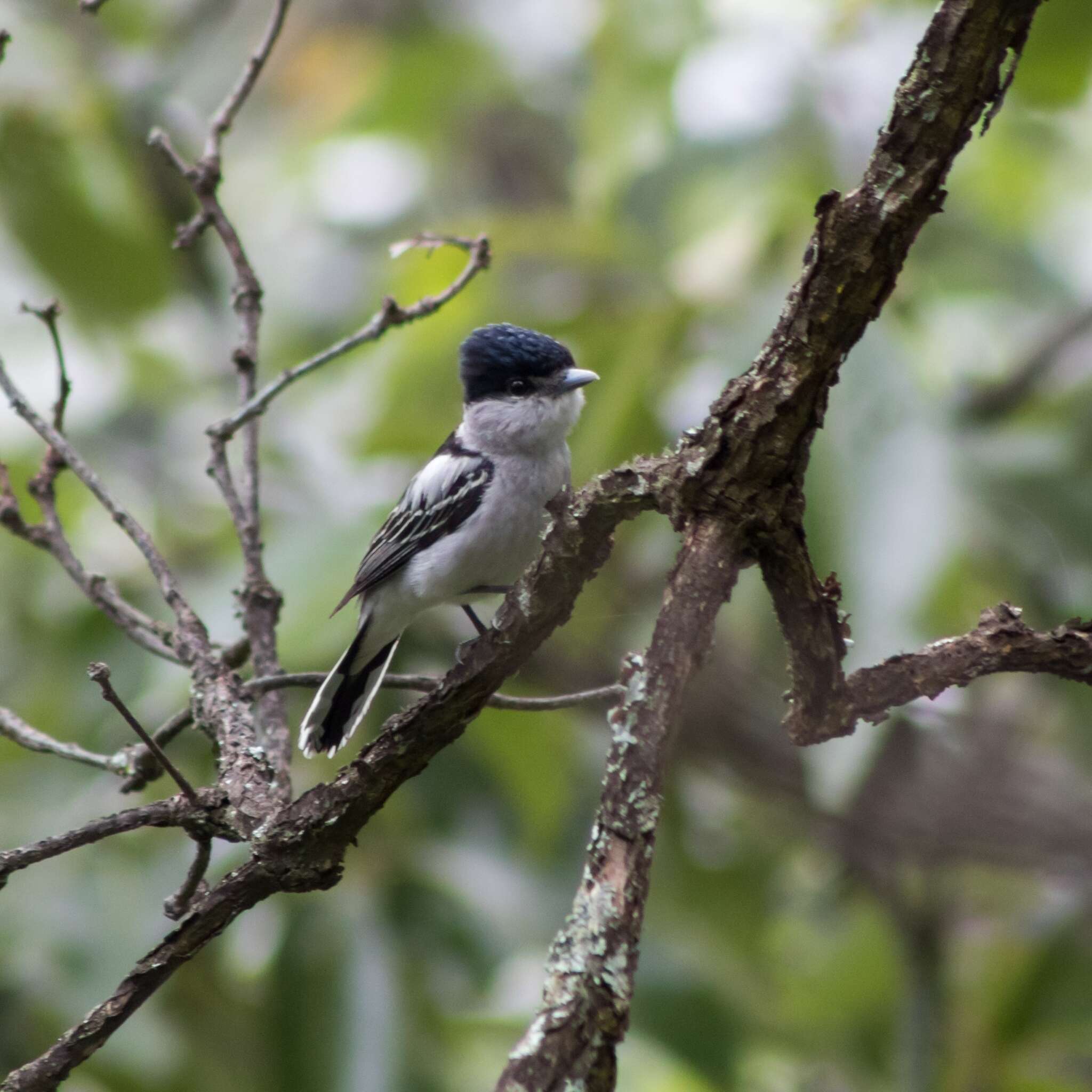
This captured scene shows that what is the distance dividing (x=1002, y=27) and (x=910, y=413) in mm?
2582

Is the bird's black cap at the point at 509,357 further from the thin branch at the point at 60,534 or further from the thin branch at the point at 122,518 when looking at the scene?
the thin branch at the point at 122,518

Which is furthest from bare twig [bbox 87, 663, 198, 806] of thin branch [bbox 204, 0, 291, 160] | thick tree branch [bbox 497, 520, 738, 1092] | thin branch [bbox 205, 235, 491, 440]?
thin branch [bbox 204, 0, 291, 160]

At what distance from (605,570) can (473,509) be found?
1.32 metres

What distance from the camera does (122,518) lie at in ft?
9.01

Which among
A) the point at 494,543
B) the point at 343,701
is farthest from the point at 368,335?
the point at 343,701

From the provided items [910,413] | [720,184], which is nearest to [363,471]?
[720,184]

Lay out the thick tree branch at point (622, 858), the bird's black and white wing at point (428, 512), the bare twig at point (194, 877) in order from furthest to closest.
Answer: the bird's black and white wing at point (428, 512) → the bare twig at point (194, 877) → the thick tree branch at point (622, 858)

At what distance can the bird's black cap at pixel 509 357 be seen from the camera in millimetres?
4273

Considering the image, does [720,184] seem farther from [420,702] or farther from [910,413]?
[420,702]

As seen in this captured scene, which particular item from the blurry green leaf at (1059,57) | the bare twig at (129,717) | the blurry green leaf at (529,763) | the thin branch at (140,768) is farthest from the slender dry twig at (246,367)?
the blurry green leaf at (1059,57)

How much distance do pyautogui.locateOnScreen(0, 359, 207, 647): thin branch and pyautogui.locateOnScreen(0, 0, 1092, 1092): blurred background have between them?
1.43 meters

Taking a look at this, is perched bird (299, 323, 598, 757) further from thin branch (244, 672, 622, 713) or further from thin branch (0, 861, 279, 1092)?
thin branch (0, 861, 279, 1092)

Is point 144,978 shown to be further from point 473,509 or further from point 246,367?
point 473,509

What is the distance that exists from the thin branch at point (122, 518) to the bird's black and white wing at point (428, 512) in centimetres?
125
